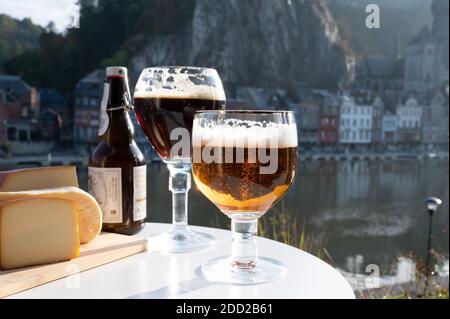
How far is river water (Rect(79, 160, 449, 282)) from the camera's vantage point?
52.6 feet

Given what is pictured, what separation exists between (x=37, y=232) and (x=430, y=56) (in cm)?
3312

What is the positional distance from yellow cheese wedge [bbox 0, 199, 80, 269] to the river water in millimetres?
12457

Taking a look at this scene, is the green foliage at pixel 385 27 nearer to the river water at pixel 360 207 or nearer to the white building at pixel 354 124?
the white building at pixel 354 124

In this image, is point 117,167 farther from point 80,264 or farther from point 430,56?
point 430,56

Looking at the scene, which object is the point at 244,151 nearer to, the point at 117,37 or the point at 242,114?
the point at 242,114

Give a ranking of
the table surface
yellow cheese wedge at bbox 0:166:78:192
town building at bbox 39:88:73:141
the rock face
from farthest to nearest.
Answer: the rock face, town building at bbox 39:88:73:141, yellow cheese wedge at bbox 0:166:78:192, the table surface

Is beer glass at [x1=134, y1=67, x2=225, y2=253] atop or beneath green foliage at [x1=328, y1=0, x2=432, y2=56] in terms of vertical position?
beneath

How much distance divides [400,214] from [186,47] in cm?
1404

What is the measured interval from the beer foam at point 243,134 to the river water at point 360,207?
12507mm

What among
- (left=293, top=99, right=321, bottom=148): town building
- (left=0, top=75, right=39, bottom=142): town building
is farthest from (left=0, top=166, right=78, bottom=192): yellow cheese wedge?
(left=293, top=99, right=321, bottom=148): town building

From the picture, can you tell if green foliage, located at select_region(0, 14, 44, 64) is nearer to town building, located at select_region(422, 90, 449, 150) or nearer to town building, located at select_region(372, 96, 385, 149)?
town building, located at select_region(372, 96, 385, 149)

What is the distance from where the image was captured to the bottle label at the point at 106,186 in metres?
Answer: 0.67
